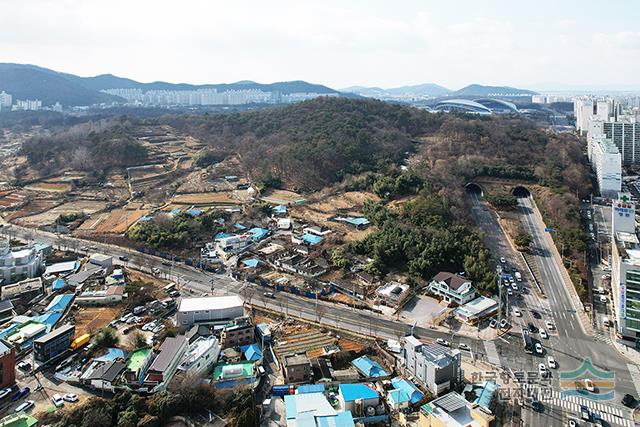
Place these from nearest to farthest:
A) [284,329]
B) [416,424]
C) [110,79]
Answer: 1. [416,424]
2. [284,329]
3. [110,79]

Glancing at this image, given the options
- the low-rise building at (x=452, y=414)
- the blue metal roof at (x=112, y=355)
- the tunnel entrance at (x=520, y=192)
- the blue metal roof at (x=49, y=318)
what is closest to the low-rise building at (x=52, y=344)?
the blue metal roof at (x=49, y=318)

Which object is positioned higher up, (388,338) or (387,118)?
(387,118)

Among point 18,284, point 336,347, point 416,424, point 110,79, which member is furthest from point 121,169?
point 110,79

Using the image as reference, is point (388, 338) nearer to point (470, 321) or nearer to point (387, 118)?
point (470, 321)

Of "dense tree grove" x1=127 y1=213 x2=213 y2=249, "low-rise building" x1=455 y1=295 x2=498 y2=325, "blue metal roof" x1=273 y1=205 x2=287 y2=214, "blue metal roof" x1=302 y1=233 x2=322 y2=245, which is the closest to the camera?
"low-rise building" x1=455 y1=295 x2=498 y2=325

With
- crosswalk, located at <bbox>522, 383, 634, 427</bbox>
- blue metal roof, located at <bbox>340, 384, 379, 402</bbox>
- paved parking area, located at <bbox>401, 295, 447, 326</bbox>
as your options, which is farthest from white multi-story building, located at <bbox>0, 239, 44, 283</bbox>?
crosswalk, located at <bbox>522, 383, 634, 427</bbox>

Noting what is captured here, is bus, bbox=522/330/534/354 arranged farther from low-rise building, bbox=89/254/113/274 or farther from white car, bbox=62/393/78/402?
low-rise building, bbox=89/254/113/274
